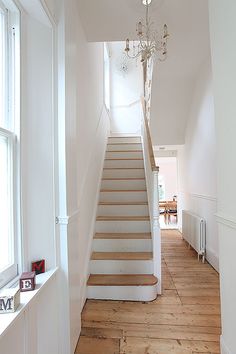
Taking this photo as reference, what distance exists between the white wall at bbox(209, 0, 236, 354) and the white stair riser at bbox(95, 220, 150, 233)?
161 cm

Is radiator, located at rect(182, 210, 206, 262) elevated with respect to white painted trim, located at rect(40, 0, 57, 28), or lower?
lower

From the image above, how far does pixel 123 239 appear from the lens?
9.64ft

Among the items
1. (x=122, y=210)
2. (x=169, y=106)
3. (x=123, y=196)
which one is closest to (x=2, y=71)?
(x=122, y=210)

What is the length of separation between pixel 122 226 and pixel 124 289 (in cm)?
91

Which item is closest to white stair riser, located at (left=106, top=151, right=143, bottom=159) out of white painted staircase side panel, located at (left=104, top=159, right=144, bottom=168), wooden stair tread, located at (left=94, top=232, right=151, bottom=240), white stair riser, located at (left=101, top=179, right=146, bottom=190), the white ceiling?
white painted staircase side panel, located at (left=104, top=159, right=144, bottom=168)

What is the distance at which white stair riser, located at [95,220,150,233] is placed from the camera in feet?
10.5

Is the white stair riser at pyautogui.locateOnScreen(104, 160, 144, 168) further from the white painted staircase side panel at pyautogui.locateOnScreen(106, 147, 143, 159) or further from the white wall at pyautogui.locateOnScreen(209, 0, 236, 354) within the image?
the white wall at pyautogui.locateOnScreen(209, 0, 236, 354)

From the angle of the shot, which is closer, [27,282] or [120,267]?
[27,282]

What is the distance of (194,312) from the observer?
2213 mm

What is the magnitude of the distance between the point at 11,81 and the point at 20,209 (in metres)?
0.71

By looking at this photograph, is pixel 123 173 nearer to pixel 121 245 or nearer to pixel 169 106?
pixel 169 106

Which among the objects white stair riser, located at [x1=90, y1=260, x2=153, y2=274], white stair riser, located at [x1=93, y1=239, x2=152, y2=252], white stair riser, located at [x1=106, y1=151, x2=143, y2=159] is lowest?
white stair riser, located at [x1=90, y1=260, x2=153, y2=274]

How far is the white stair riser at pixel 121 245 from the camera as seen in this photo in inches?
115

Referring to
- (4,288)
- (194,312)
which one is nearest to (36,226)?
(4,288)
